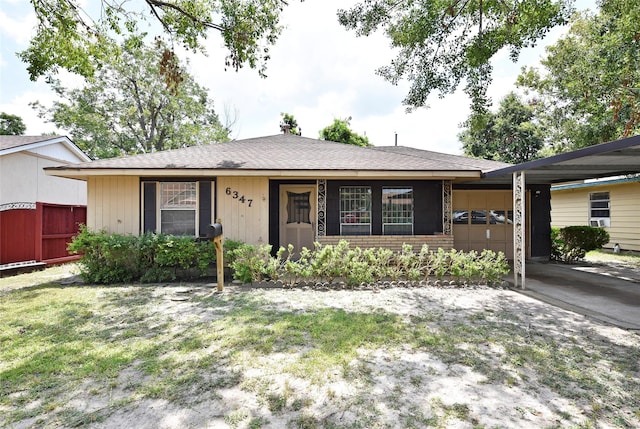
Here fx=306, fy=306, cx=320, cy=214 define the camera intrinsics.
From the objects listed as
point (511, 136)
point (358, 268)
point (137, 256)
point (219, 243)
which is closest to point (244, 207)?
point (219, 243)

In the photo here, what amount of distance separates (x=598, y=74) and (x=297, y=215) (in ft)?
36.5

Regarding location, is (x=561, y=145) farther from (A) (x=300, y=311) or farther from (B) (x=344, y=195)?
(A) (x=300, y=311)

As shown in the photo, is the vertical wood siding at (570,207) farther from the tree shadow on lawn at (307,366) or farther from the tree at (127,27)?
the tree at (127,27)

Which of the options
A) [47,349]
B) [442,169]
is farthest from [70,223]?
[442,169]

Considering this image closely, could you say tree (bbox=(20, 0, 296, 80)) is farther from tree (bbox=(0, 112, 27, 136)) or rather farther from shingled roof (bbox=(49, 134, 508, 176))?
tree (bbox=(0, 112, 27, 136))

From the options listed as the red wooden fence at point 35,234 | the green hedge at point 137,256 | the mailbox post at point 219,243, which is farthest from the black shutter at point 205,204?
the red wooden fence at point 35,234

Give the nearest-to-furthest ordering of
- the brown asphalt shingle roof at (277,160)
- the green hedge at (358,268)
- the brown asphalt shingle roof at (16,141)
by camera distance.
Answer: the green hedge at (358,268) → the brown asphalt shingle roof at (277,160) → the brown asphalt shingle roof at (16,141)

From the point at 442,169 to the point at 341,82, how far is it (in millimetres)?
8079

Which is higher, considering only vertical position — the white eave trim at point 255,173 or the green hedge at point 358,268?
the white eave trim at point 255,173

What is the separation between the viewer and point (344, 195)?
28.7ft

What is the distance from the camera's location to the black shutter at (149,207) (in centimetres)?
777

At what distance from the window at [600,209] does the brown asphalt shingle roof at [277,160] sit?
335 inches

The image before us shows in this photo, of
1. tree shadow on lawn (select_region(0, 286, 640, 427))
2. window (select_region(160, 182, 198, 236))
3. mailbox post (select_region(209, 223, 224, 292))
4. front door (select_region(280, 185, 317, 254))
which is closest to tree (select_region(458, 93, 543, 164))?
front door (select_region(280, 185, 317, 254))

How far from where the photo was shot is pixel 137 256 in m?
6.93
